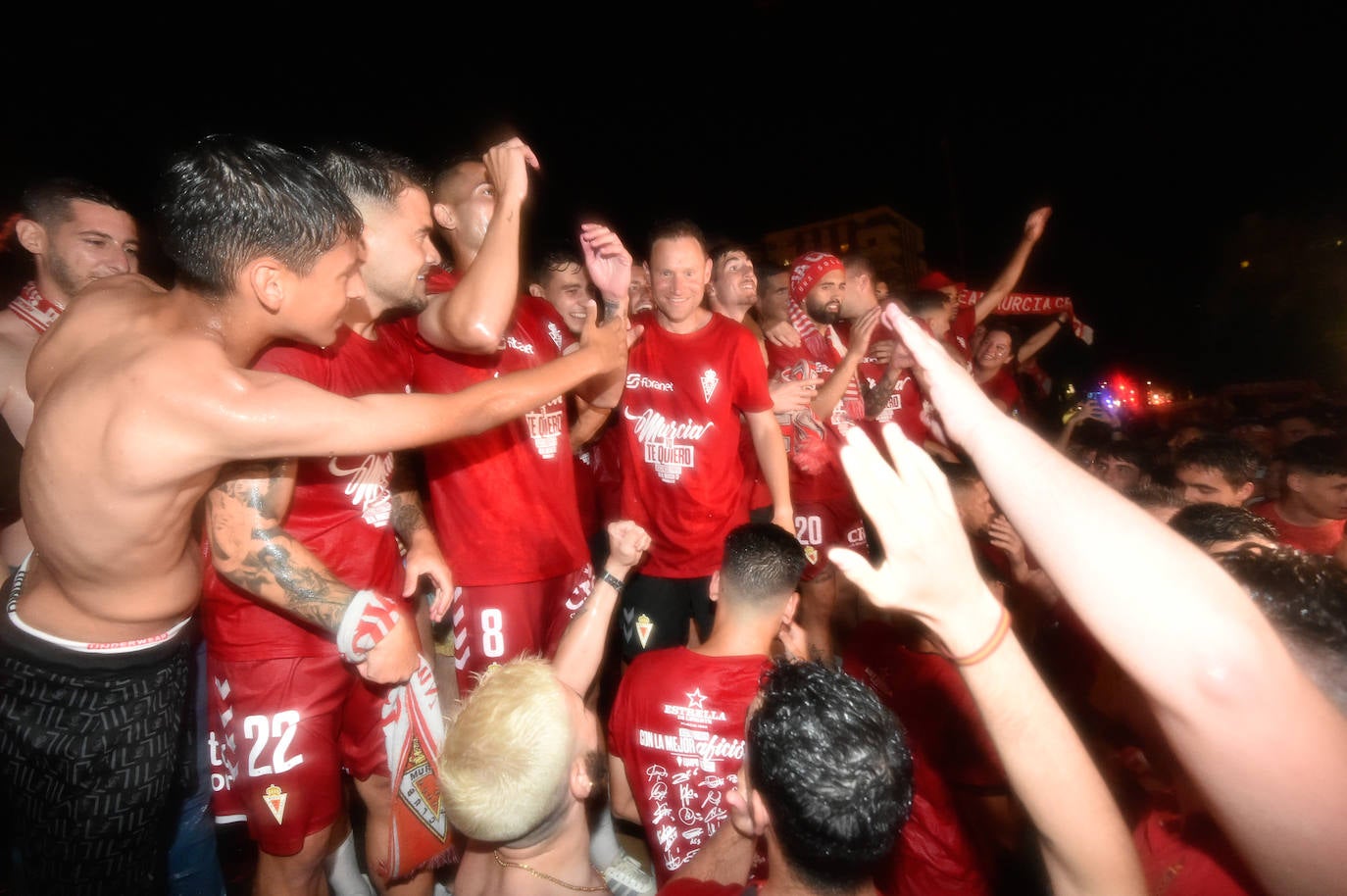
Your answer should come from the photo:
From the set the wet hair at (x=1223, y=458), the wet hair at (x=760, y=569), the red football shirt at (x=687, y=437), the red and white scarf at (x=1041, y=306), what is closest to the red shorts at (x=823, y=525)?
the red football shirt at (x=687, y=437)

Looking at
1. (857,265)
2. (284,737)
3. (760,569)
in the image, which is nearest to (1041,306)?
(857,265)

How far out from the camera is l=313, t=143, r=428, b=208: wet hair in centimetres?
252

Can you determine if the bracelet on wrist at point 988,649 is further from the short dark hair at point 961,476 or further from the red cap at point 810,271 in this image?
the red cap at point 810,271

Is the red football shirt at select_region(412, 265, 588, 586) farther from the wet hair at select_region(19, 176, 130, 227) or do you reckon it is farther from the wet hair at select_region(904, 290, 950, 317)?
the wet hair at select_region(904, 290, 950, 317)

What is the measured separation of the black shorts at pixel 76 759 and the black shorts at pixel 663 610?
2.25m

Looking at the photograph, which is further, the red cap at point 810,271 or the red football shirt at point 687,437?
the red cap at point 810,271

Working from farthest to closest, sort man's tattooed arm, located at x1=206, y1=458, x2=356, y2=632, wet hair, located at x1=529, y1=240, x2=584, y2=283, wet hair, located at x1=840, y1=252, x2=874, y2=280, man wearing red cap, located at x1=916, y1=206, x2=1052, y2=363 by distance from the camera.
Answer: man wearing red cap, located at x1=916, y1=206, x2=1052, y2=363, wet hair, located at x1=840, y1=252, x2=874, y2=280, wet hair, located at x1=529, y1=240, x2=584, y2=283, man's tattooed arm, located at x1=206, y1=458, x2=356, y2=632

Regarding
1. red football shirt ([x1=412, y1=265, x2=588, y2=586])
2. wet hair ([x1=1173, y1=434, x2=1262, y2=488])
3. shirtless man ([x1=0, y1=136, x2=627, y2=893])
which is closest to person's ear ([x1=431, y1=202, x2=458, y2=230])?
red football shirt ([x1=412, y1=265, x2=588, y2=586])

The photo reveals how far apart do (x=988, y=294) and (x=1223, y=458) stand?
13.8 feet

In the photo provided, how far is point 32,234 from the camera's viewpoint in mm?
3018

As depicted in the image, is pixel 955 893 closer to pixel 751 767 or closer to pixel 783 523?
pixel 751 767

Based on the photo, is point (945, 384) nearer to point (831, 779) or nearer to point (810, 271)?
point (831, 779)

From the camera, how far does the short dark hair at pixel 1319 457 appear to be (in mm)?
3607

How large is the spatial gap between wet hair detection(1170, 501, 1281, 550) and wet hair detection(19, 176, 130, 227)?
4736 millimetres
